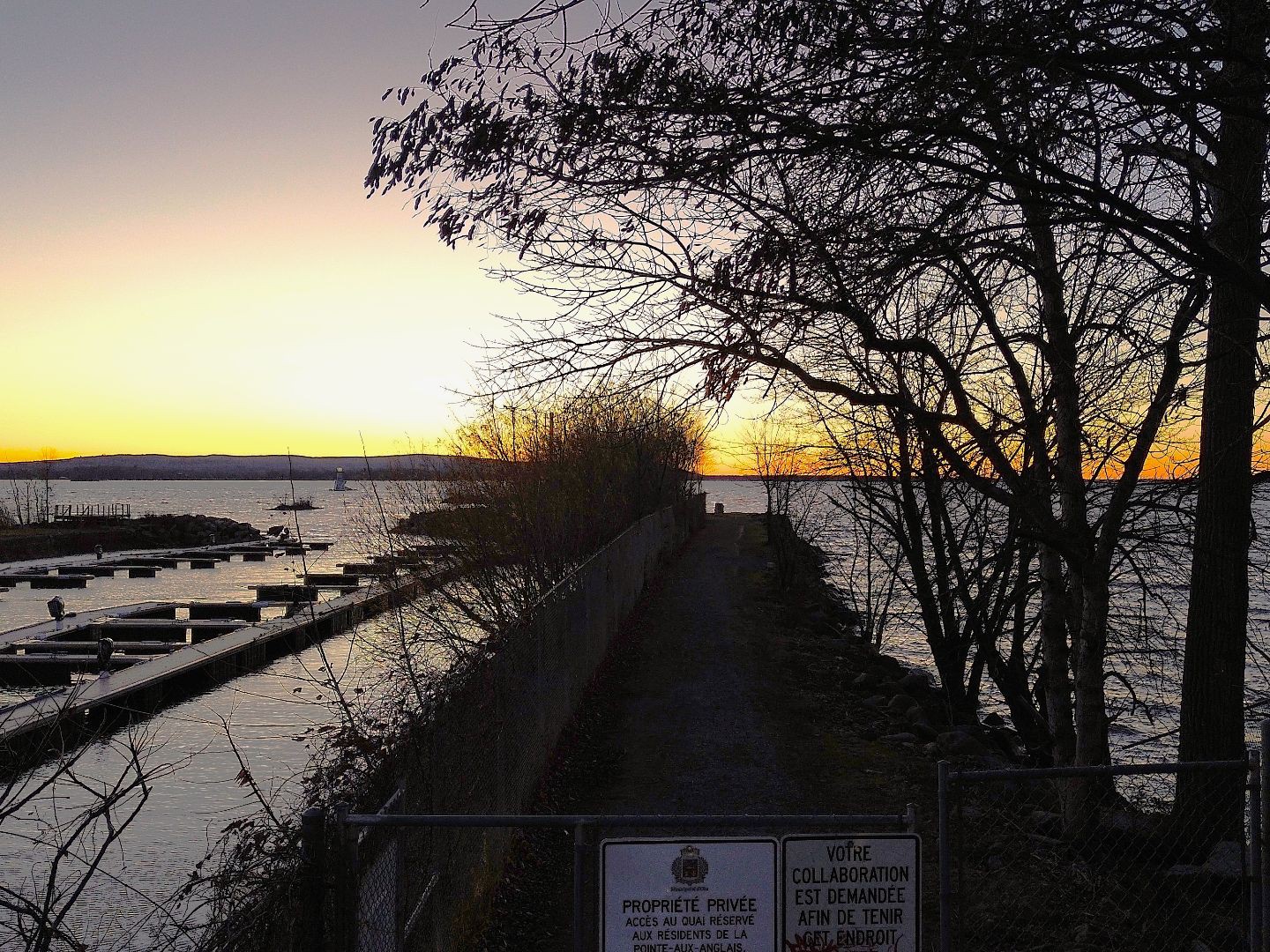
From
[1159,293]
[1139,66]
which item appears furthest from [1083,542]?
[1139,66]

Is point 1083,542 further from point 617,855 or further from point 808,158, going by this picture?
point 617,855

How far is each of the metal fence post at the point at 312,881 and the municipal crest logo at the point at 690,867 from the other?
4.77 ft

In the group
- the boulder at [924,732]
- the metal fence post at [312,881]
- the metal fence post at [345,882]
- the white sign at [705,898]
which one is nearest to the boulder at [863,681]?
the boulder at [924,732]

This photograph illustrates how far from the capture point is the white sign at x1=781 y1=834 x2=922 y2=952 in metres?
4.11

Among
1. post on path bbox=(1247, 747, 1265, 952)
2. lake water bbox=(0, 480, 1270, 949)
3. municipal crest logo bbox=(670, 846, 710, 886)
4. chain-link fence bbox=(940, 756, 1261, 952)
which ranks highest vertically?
municipal crest logo bbox=(670, 846, 710, 886)

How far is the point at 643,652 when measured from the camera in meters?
19.0

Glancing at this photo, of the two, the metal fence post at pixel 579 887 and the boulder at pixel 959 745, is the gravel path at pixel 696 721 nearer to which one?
the boulder at pixel 959 745

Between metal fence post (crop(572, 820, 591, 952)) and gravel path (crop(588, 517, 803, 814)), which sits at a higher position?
metal fence post (crop(572, 820, 591, 952))

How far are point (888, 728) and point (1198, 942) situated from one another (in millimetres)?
7776

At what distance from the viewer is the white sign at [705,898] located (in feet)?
13.2

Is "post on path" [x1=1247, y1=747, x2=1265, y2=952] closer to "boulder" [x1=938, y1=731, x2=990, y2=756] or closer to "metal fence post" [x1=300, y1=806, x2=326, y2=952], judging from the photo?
"metal fence post" [x1=300, y1=806, x2=326, y2=952]

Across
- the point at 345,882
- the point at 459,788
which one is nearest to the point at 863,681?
the point at 459,788

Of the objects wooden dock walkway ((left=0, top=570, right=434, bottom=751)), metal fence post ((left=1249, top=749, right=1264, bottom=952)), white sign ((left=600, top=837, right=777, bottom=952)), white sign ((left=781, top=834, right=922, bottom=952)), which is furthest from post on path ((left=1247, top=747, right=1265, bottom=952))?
wooden dock walkway ((left=0, top=570, right=434, bottom=751))

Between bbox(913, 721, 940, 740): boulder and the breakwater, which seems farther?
bbox(913, 721, 940, 740): boulder
